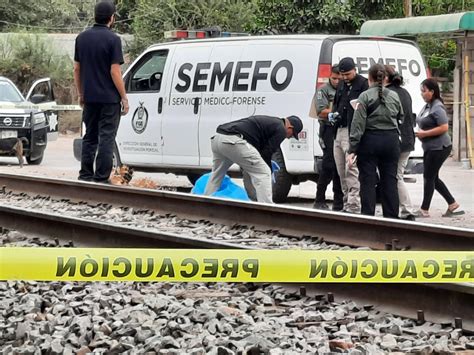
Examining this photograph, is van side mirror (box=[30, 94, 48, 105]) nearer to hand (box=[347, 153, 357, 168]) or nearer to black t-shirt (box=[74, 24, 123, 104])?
black t-shirt (box=[74, 24, 123, 104])

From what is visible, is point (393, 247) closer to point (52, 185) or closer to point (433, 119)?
point (433, 119)

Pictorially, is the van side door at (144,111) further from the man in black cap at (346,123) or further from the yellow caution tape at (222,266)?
the yellow caution tape at (222,266)

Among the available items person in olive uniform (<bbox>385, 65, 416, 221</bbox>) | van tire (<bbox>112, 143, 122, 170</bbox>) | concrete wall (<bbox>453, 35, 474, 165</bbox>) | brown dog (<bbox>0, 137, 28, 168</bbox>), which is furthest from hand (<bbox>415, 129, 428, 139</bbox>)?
brown dog (<bbox>0, 137, 28, 168</bbox>)

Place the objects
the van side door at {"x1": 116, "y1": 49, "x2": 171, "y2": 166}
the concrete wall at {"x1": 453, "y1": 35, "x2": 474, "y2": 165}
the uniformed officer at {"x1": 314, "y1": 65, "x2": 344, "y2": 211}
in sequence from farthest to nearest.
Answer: the concrete wall at {"x1": 453, "y1": 35, "x2": 474, "y2": 165}, the van side door at {"x1": 116, "y1": 49, "x2": 171, "y2": 166}, the uniformed officer at {"x1": 314, "y1": 65, "x2": 344, "y2": 211}

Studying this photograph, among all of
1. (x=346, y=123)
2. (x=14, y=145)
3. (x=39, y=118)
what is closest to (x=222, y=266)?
(x=346, y=123)

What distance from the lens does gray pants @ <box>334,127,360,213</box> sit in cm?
1241

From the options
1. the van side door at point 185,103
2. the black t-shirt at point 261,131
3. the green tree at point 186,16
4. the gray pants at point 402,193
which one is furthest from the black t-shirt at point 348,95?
the green tree at point 186,16

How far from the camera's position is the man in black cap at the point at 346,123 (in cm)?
1207

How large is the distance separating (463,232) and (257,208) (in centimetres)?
275

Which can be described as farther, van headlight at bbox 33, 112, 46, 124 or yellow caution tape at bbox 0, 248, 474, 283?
van headlight at bbox 33, 112, 46, 124

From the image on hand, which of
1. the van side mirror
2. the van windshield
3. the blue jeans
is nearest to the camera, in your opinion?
the blue jeans

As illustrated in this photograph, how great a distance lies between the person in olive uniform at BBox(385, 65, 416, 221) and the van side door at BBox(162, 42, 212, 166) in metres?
3.69

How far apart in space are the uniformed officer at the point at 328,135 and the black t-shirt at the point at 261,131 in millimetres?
1582

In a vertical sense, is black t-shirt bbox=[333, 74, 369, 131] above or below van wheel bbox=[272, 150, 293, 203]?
above
